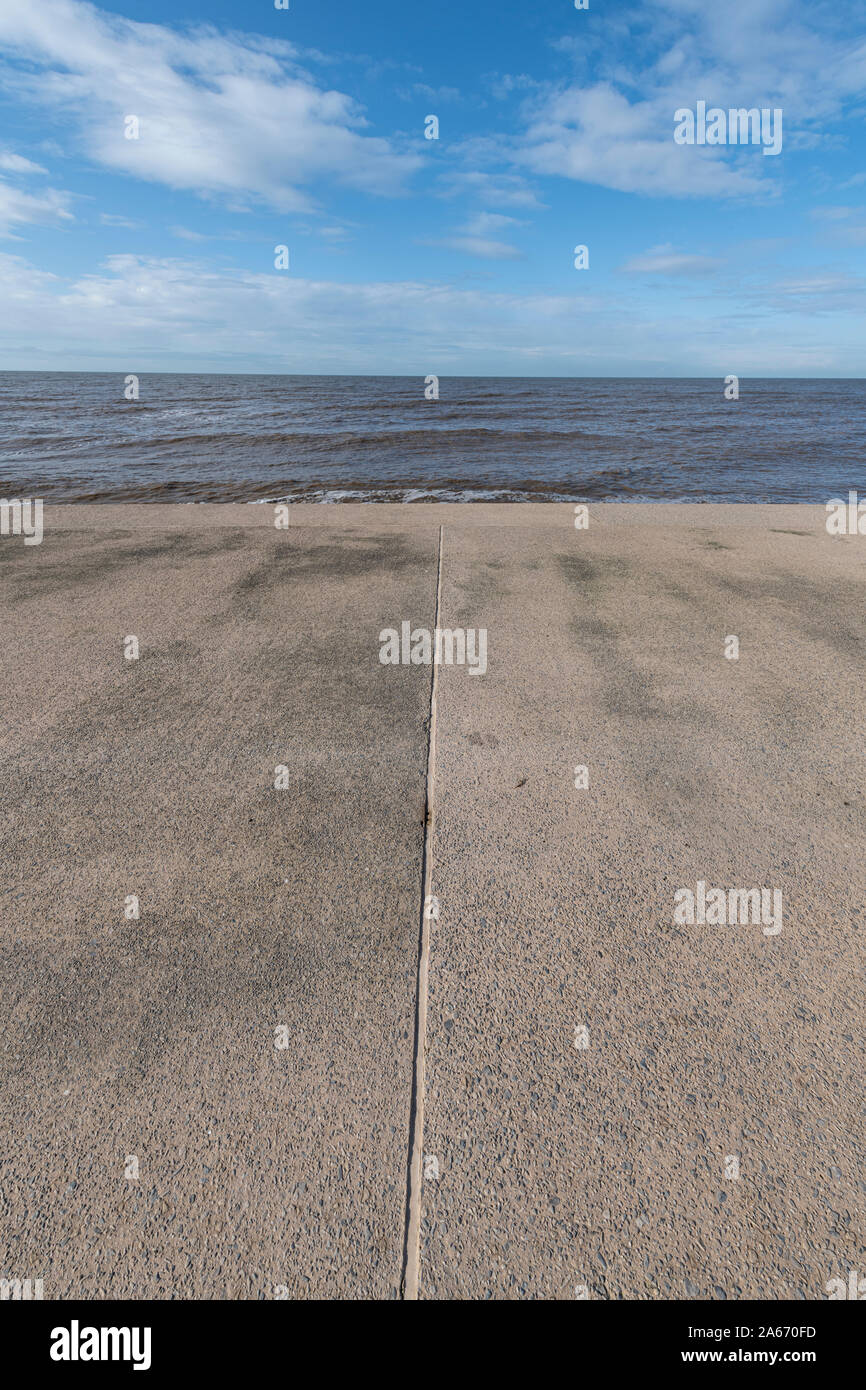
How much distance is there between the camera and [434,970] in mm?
2297

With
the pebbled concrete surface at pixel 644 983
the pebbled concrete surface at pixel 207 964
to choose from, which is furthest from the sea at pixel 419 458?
the pebbled concrete surface at pixel 644 983

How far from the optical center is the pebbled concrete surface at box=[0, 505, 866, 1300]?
63.7 inches

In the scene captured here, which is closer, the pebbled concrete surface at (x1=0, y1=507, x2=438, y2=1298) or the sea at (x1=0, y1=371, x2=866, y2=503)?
the pebbled concrete surface at (x1=0, y1=507, x2=438, y2=1298)

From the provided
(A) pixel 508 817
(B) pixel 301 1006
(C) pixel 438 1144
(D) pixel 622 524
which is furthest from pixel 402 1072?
(D) pixel 622 524

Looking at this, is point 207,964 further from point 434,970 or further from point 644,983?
point 644,983

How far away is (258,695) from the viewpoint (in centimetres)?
412

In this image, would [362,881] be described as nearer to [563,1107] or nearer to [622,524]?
[563,1107]

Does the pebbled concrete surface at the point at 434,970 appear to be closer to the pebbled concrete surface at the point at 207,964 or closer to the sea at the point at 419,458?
the pebbled concrete surface at the point at 207,964

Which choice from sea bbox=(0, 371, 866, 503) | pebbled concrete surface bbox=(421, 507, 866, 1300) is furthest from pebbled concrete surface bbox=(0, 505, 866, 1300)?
sea bbox=(0, 371, 866, 503)

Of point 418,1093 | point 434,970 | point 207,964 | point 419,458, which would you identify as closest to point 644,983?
point 434,970

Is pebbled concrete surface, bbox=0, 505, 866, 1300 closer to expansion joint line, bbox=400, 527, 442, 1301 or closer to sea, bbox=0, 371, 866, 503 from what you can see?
expansion joint line, bbox=400, 527, 442, 1301

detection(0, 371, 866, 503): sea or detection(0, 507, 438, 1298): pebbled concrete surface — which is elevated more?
detection(0, 371, 866, 503): sea

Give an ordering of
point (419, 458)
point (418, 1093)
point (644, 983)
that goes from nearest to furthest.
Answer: point (418, 1093) < point (644, 983) < point (419, 458)

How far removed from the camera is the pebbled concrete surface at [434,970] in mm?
1618
